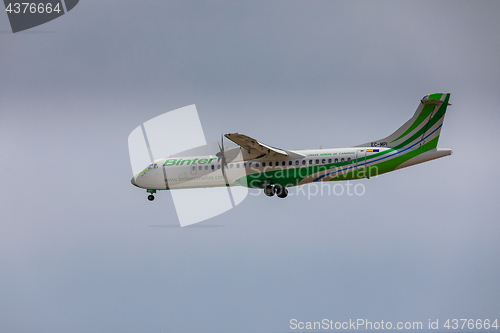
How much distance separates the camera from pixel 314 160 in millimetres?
30328

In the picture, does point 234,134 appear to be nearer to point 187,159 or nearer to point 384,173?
point 187,159

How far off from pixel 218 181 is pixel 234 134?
17.1 ft

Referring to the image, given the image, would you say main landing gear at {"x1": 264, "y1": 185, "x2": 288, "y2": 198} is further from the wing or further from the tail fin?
the tail fin

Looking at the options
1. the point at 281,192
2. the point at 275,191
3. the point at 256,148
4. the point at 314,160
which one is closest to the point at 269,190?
the point at 275,191

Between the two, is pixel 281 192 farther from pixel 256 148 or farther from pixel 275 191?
pixel 256 148

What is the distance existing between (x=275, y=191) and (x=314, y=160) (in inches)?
151

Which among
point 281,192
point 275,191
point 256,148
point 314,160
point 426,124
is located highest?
point 426,124

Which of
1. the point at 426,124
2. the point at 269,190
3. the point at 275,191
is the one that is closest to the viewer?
the point at 426,124

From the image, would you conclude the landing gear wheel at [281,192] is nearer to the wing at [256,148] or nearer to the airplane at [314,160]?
the airplane at [314,160]

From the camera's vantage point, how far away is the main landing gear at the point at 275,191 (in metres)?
31.7

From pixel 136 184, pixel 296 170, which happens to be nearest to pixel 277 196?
pixel 296 170

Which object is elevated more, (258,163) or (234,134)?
(234,134)

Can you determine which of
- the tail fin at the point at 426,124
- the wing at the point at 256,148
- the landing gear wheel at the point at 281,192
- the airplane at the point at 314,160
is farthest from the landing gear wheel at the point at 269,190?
the tail fin at the point at 426,124

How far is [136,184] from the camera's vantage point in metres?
35.8
